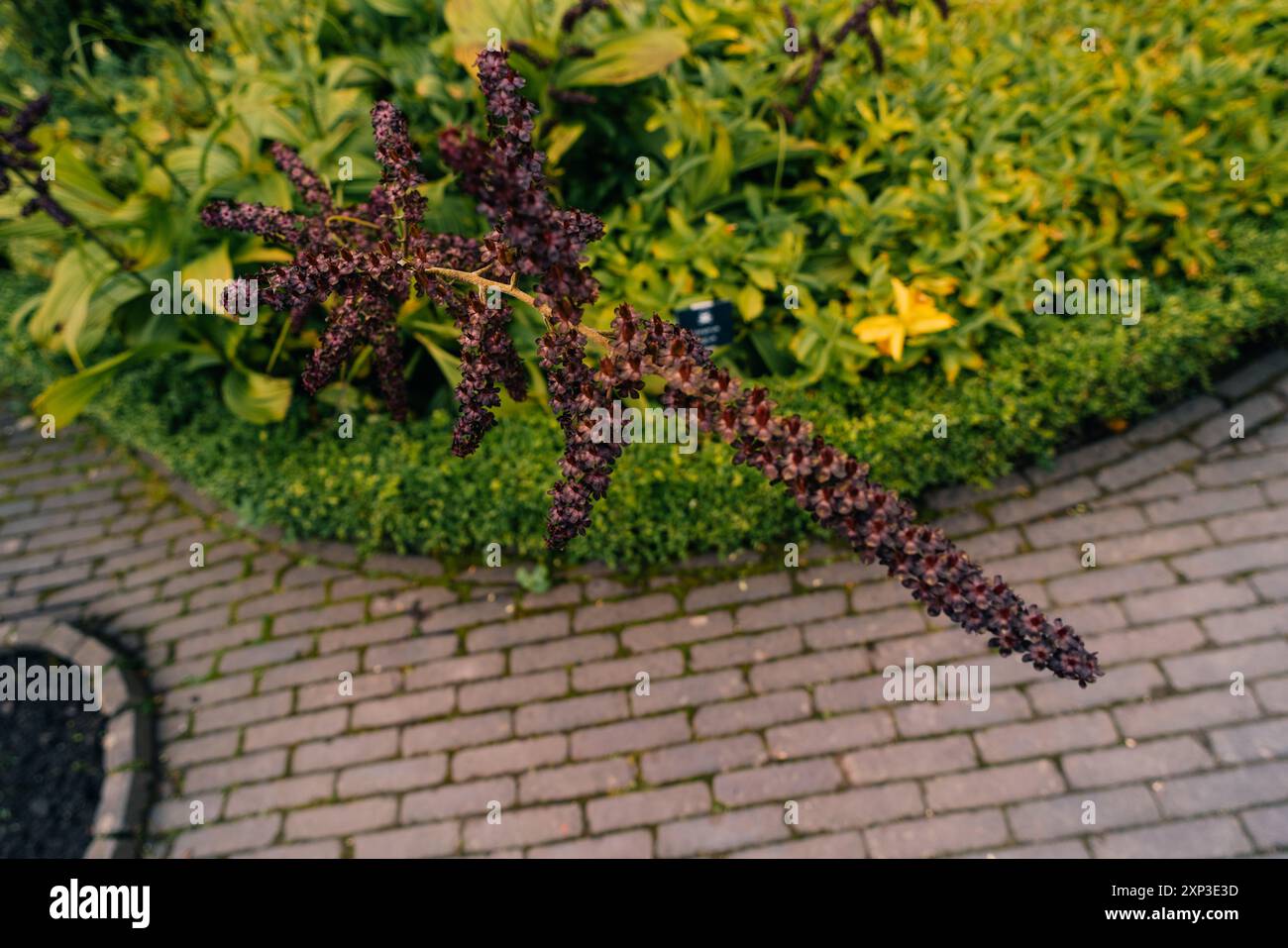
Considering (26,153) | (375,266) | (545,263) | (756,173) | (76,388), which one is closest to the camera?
(545,263)

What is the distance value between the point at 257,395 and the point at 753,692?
9.13 feet

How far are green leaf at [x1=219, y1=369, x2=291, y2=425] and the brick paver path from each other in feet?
2.61

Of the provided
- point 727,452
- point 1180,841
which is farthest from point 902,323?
point 1180,841

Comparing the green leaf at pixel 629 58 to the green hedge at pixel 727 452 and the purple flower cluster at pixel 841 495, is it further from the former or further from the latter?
the purple flower cluster at pixel 841 495

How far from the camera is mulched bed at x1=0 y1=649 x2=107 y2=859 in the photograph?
355 cm

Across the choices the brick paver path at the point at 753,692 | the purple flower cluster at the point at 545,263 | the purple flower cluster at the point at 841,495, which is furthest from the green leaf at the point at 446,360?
the purple flower cluster at the point at 841,495

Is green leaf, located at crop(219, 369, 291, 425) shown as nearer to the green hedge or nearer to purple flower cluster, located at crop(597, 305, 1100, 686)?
the green hedge

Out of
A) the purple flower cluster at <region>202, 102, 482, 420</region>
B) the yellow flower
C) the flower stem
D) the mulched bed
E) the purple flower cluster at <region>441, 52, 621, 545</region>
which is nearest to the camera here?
the purple flower cluster at <region>441, 52, 621, 545</region>

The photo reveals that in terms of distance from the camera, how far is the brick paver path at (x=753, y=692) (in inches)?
131

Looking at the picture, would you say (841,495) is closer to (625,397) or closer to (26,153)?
(625,397)

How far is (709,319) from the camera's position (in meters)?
3.87

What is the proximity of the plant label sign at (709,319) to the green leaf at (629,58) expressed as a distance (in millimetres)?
1078

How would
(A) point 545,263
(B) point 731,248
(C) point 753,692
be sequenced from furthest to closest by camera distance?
(B) point 731,248 < (C) point 753,692 < (A) point 545,263

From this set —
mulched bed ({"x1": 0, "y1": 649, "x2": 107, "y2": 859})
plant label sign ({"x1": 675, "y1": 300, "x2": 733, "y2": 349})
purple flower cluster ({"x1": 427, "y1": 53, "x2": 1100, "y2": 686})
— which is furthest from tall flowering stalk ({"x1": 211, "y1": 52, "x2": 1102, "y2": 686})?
mulched bed ({"x1": 0, "y1": 649, "x2": 107, "y2": 859})
